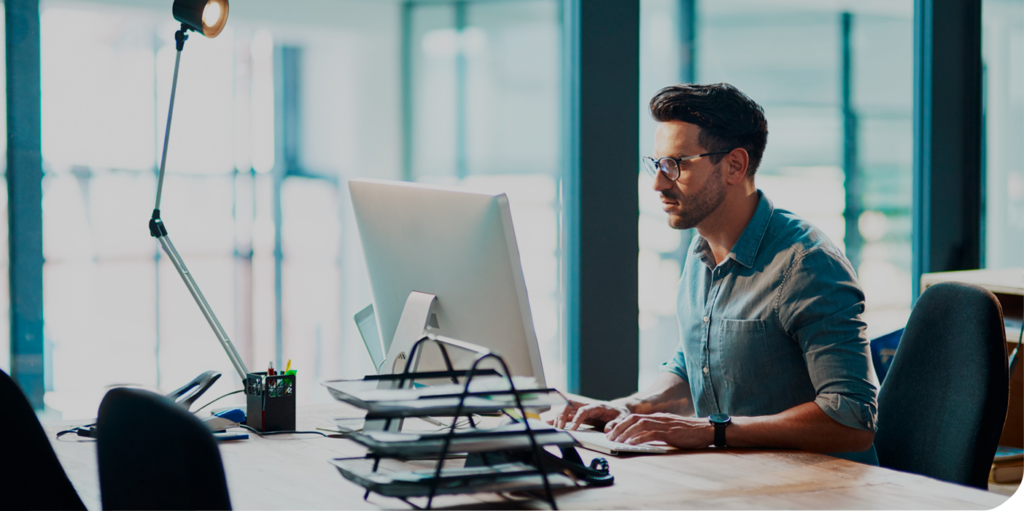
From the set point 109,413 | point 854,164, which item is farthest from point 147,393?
point 854,164

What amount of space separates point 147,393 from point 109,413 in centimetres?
6

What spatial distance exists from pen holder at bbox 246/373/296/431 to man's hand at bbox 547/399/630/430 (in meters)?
0.52

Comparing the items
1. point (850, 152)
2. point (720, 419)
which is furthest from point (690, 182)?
point (850, 152)

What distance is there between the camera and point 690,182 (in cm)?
181

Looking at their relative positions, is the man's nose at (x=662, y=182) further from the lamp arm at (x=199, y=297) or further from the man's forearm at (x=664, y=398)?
the lamp arm at (x=199, y=297)

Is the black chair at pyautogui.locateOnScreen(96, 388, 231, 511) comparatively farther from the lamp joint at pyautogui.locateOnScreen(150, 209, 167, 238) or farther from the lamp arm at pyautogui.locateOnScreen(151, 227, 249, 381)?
the lamp joint at pyautogui.locateOnScreen(150, 209, 167, 238)

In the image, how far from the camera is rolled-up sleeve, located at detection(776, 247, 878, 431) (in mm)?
1529

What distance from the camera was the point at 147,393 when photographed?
→ 0.89 m

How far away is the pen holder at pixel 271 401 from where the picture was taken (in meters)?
1.66

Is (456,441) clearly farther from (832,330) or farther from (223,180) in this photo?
(223,180)

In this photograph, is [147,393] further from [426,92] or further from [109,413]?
[426,92]

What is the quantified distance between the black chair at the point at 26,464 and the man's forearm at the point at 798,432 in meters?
1.11

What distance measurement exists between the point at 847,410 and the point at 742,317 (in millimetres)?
289

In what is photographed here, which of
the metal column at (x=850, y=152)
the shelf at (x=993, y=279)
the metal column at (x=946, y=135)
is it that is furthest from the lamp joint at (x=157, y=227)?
the metal column at (x=850, y=152)
